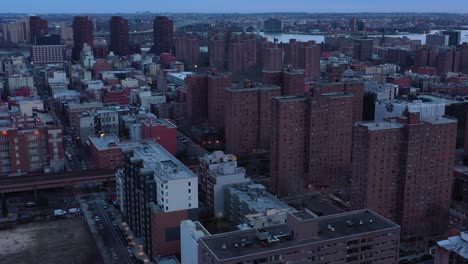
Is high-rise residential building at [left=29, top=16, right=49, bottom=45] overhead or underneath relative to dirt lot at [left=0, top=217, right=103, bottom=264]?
overhead

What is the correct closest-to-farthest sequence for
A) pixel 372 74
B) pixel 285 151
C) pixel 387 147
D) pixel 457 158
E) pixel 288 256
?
1. pixel 288 256
2. pixel 387 147
3. pixel 285 151
4. pixel 457 158
5. pixel 372 74

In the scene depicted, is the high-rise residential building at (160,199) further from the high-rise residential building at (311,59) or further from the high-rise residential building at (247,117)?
the high-rise residential building at (311,59)

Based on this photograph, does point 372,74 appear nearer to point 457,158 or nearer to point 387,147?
point 457,158

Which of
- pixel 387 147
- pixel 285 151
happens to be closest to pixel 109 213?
pixel 285 151

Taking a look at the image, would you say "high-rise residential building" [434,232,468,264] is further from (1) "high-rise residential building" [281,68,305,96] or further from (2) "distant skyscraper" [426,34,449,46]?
(2) "distant skyscraper" [426,34,449,46]

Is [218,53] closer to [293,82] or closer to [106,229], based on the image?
[293,82]

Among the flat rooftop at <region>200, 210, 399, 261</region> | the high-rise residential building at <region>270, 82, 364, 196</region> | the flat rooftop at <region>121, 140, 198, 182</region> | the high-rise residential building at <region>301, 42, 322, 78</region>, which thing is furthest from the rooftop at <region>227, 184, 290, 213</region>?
the high-rise residential building at <region>301, 42, 322, 78</region>

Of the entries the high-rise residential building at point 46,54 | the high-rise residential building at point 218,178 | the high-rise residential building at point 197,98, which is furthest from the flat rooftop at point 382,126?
the high-rise residential building at point 46,54
